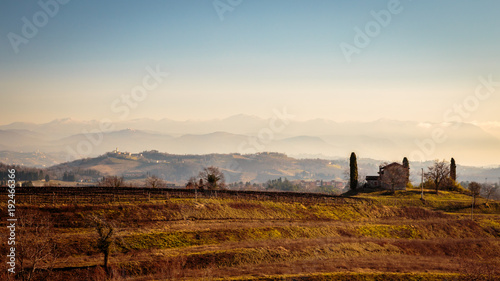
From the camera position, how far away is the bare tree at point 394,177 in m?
126

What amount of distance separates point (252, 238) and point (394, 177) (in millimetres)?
69217

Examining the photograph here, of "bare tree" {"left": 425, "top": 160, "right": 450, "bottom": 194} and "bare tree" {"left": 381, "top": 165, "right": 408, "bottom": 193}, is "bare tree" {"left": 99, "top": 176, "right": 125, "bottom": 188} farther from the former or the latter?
"bare tree" {"left": 425, "top": 160, "right": 450, "bottom": 194}

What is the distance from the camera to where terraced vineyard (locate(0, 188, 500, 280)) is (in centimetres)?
5738

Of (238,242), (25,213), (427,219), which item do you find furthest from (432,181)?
(25,213)

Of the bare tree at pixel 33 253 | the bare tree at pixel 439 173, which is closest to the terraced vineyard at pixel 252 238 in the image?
the bare tree at pixel 33 253

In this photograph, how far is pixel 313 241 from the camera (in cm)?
7450

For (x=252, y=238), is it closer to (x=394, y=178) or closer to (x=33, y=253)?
(x=33, y=253)

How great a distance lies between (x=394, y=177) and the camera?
126062 mm

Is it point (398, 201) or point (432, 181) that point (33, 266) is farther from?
point (432, 181)

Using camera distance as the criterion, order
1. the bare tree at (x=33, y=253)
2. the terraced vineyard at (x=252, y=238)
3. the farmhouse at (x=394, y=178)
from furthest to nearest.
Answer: the farmhouse at (x=394, y=178), the terraced vineyard at (x=252, y=238), the bare tree at (x=33, y=253)

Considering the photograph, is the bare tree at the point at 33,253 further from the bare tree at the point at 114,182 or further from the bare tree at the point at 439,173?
the bare tree at the point at 439,173

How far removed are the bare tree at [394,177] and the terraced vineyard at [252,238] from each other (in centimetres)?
1935

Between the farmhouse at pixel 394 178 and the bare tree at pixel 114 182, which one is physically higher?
the farmhouse at pixel 394 178

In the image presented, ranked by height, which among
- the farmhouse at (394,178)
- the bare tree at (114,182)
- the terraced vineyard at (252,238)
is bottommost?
the terraced vineyard at (252,238)
